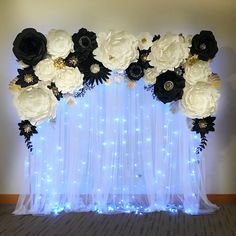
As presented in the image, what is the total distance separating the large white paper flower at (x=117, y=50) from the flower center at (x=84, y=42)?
0.12 m

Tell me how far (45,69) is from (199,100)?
1.56m

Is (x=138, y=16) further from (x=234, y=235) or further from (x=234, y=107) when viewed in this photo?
(x=234, y=235)

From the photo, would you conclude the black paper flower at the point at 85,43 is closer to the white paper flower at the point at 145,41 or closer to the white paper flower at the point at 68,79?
the white paper flower at the point at 68,79

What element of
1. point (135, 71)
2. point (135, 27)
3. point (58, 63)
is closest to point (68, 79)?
point (58, 63)

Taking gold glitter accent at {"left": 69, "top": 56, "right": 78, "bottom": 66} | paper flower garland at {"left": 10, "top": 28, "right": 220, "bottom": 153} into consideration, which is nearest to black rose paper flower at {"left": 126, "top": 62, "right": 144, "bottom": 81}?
paper flower garland at {"left": 10, "top": 28, "right": 220, "bottom": 153}

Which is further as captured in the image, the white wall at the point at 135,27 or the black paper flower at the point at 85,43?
the white wall at the point at 135,27

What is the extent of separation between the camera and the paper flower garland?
419 cm

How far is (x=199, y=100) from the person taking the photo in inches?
164

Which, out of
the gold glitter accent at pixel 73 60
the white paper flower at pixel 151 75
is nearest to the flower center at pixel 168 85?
the white paper flower at pixel 151 75

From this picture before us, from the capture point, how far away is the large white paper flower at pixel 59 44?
13.9ft

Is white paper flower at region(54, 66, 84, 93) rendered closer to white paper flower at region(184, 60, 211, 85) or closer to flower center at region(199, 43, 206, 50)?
white paper flower at region(184, 60, 211, 85)

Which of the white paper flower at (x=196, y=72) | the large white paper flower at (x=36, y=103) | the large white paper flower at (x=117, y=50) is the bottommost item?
the large white paper flower at (x=36, y=103)

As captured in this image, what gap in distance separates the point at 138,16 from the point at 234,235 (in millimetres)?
2637

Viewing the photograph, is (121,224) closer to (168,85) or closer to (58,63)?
(168,85)
